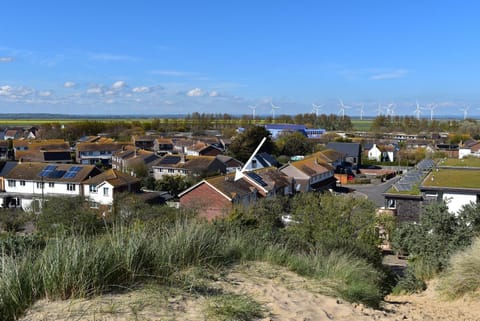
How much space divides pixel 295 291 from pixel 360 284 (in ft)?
3.88

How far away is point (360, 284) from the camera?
6258mm

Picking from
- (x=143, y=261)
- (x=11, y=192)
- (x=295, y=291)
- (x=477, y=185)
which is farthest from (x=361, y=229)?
(x=11, y=192)

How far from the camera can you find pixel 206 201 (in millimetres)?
25109

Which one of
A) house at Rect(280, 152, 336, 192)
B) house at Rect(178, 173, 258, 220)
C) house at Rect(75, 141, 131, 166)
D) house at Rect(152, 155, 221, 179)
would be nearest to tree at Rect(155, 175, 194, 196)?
house at Rect(152, 155, 221, 179)

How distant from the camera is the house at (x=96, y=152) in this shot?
194 ft

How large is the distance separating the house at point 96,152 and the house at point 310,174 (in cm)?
2838

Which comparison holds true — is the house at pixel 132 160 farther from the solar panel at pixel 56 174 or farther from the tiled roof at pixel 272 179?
the tiled roof at pixel 272 179

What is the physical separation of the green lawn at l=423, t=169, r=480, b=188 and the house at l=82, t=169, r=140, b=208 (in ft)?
62.2

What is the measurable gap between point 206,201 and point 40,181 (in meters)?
15.8

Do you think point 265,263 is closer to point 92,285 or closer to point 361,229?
point 92,285

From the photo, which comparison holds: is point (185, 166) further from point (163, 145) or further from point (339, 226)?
point (339, 226)

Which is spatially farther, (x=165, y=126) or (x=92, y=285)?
(x=165, y=126)

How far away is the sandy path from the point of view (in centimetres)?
417

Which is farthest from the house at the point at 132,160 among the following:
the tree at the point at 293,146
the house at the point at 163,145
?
the tree at the point at 293,146
